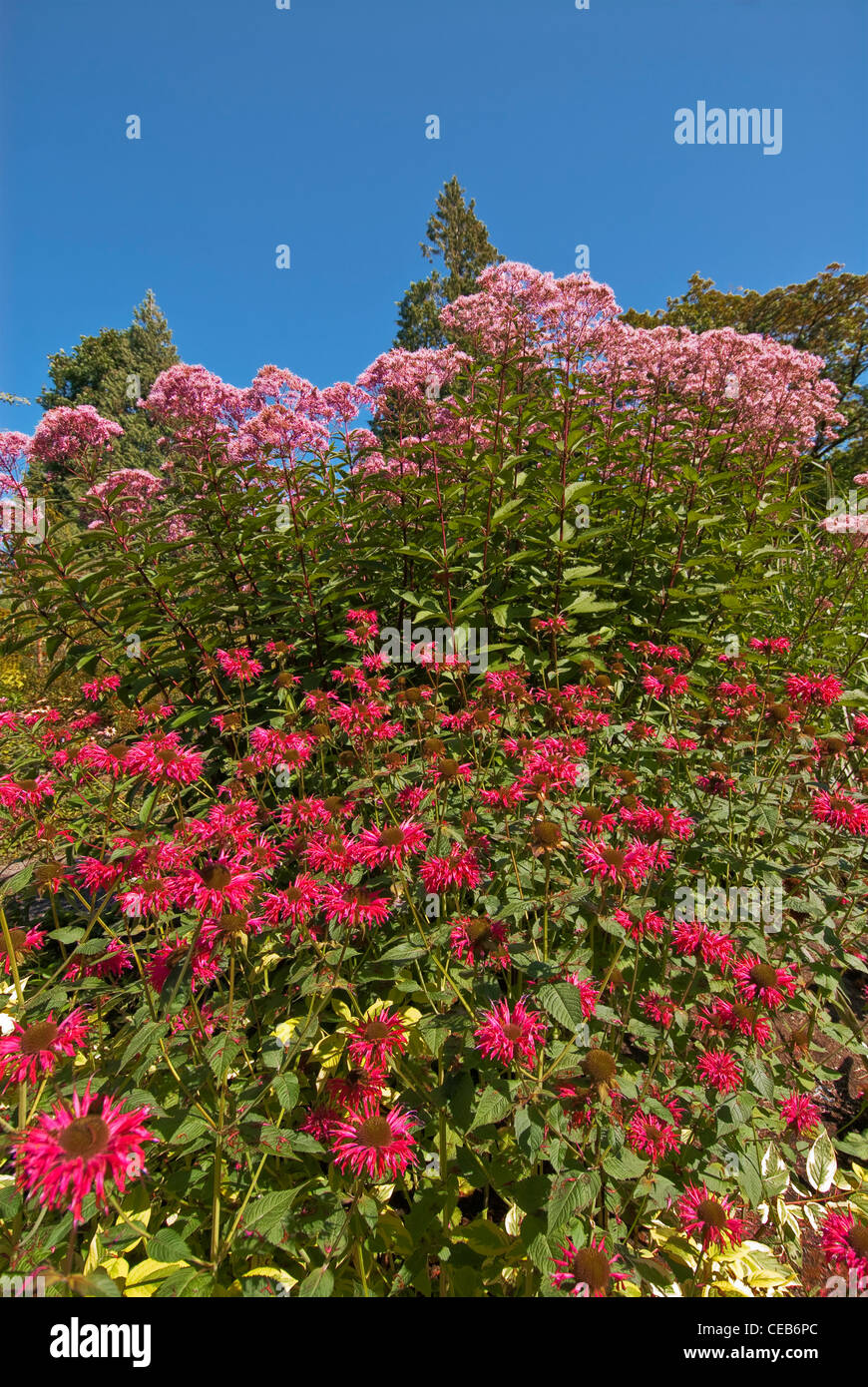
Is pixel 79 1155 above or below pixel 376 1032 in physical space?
above

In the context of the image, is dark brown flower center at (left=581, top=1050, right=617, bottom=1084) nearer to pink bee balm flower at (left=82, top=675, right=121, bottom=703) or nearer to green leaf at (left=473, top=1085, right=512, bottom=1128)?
green leaf at (left=473, top=1085, right=512, bottom=1128)

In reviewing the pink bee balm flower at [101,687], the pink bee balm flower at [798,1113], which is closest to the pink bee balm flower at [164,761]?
the pink bee balm flower at [101,687]

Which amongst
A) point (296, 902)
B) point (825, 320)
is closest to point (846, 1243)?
point (296, 902)

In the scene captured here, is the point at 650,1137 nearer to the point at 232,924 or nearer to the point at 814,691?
the point at 232,924

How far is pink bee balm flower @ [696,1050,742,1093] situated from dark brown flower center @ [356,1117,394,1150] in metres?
1.03

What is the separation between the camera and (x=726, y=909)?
2078 mm

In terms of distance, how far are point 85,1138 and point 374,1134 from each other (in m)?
0.65

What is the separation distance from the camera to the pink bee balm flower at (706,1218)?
5.07 feet

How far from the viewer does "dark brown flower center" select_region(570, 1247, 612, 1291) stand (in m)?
1.25

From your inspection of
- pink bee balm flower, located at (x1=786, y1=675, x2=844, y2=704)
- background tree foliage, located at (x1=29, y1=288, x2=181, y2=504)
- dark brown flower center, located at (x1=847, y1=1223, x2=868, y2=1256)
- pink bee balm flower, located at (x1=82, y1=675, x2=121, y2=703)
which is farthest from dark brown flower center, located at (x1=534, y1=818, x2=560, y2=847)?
background tree foliage, located at (x1=29, y1=288, x2=181, y2=504)

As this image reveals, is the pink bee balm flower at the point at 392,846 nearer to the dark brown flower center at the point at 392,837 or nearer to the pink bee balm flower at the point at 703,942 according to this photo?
the dark brown flower center at the point at 392,837

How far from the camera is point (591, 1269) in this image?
1261mm

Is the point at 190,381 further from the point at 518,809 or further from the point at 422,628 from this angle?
the point at 518,809

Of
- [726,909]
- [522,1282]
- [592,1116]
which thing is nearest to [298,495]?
[726,909]
